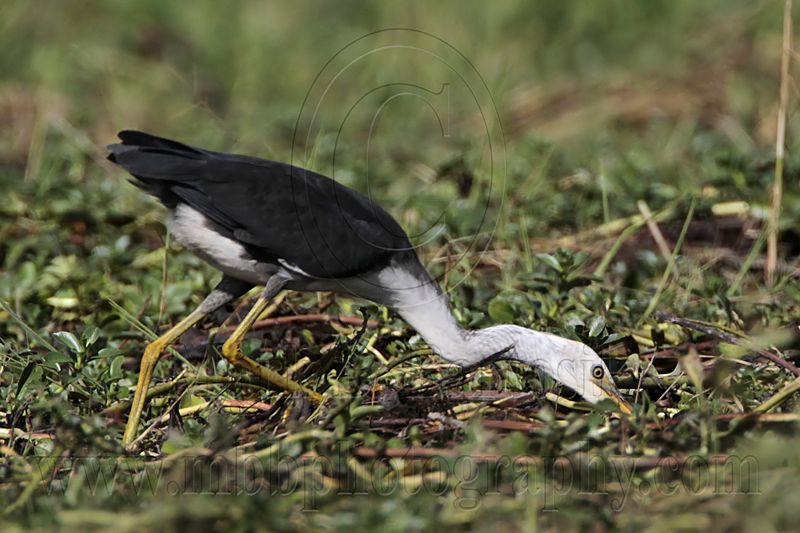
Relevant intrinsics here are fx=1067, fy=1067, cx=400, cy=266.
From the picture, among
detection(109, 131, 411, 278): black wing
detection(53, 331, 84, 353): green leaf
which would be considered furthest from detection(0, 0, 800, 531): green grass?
detection(109, 131, 411, 278): black wing

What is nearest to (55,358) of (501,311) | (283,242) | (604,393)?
(283,242)

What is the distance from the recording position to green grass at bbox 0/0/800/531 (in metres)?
2.95

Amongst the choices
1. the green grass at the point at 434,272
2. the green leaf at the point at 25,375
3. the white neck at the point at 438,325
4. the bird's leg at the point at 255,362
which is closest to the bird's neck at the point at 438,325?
the white neck at the point at 438,325

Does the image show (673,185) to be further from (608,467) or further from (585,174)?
(608,467)

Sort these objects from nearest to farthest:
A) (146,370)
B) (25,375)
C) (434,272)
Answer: (25,375), (146,370), (434,272)

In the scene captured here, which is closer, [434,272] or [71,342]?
[71,342]

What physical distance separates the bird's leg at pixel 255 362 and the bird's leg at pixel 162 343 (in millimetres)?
208

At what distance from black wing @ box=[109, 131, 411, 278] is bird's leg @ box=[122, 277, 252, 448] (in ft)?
0.82

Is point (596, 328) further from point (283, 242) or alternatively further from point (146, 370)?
point (146, 370)

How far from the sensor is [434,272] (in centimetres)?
517

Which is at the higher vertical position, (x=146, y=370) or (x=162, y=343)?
(x=162, y=343)

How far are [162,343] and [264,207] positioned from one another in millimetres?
649

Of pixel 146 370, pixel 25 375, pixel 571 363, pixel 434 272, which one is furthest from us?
pixel 434 272

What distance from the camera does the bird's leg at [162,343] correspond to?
3.71 metres
